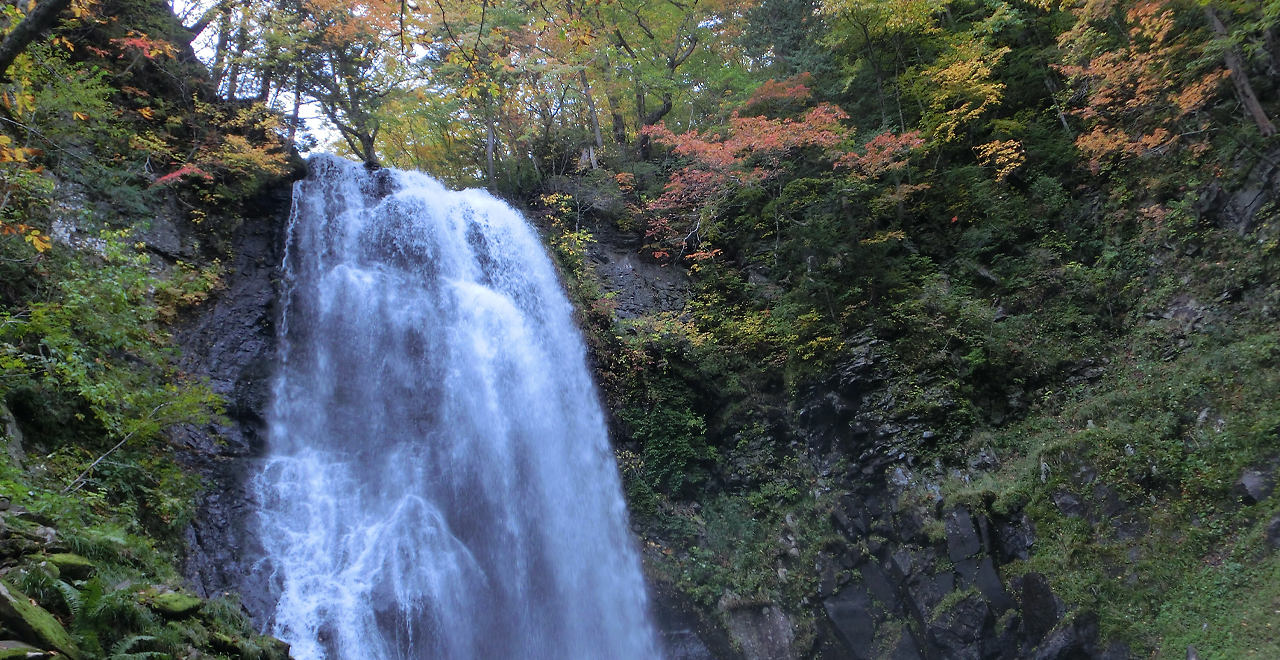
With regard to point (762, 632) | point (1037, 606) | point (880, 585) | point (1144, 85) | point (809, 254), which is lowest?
point (762, 632)

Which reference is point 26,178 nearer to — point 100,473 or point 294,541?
point 100,473

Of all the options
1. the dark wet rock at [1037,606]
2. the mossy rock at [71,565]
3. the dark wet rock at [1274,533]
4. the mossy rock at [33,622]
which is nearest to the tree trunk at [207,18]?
the mossy rock at [71,565]

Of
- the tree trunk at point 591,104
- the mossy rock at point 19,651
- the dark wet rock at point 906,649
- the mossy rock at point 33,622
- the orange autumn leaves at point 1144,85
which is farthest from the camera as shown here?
the tree trunk at point 591,104

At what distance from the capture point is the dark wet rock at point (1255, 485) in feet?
21.9

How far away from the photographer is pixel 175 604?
3.87m

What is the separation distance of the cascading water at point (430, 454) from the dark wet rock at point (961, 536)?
4.99 m

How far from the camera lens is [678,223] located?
14391mm

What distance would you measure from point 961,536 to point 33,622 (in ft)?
31.6

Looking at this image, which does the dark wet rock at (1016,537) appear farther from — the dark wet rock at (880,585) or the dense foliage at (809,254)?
the dark wet rock at (880,585)

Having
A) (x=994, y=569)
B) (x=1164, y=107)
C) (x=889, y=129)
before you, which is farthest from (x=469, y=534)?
(x=1164, y=107)

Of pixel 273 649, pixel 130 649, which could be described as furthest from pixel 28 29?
pixel 273 649

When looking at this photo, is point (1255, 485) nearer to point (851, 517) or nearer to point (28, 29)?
point (851, 517)

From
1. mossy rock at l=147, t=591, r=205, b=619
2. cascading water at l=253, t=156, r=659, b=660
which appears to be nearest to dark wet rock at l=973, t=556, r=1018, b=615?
cascading water at l=253, t=156, r=659, b=660

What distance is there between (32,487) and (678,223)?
11966mm
